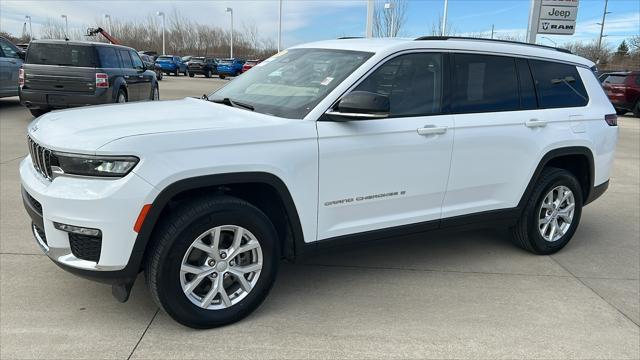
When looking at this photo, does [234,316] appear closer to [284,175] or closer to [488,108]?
[284,175]

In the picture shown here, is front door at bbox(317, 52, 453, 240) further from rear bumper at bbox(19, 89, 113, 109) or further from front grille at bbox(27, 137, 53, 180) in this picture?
rear bumper at bbox(19, 89, 113, 109)

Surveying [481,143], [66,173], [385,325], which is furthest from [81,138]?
[481,143]

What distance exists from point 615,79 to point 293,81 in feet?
67.2

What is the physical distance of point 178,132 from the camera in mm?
2883

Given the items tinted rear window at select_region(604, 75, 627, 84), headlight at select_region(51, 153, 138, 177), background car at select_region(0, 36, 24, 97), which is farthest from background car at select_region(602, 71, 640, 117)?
headlight at select_region(51, 153, 138, 177)

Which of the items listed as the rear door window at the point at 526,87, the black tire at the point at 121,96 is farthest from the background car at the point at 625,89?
the rear door window at the point at 526,87

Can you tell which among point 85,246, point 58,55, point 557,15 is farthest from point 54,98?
point 557,15

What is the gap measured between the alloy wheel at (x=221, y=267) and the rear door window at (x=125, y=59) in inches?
393

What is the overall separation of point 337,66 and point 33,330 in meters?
2.60

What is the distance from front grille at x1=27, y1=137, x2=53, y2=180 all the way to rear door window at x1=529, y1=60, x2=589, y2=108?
382cm

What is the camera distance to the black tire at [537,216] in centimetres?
454

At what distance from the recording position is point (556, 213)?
473 cm

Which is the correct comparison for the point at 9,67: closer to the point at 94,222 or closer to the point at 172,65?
the point at 94,222

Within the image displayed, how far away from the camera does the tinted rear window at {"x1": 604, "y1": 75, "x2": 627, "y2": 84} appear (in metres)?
20.0
